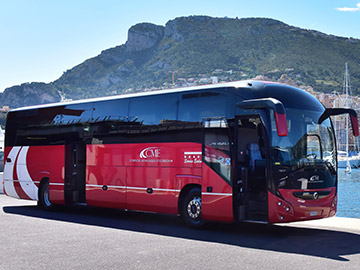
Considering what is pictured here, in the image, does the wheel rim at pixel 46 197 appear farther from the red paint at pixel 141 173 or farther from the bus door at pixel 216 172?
the bus door at pixel 216 172

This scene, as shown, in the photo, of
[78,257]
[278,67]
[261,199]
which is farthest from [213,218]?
[278,67]

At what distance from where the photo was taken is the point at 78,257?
9117mm

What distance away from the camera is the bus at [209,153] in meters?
11.6

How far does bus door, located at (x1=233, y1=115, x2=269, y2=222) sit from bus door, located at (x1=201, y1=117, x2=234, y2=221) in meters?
0.17

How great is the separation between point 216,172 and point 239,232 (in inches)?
56.6

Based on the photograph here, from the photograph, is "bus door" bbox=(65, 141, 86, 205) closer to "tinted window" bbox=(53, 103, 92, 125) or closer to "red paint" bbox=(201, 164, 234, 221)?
"tinted window" bbox=(53, 103, 92, 125)

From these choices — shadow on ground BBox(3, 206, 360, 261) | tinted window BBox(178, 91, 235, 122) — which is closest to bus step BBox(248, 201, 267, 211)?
shadow on ground BBox(3, 206, 360, 261)

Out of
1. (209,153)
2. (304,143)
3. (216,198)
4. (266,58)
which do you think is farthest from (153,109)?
(266,58)

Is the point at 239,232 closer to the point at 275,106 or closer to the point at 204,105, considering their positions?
the point at 204,105

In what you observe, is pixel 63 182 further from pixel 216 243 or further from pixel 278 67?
pixel 278 67

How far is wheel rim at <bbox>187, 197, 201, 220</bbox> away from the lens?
42.4 feet

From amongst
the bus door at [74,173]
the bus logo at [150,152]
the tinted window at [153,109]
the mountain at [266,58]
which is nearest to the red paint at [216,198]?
the bus logo at [150,152]

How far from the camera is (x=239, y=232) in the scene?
1257 cm

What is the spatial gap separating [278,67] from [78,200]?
14795 cm
